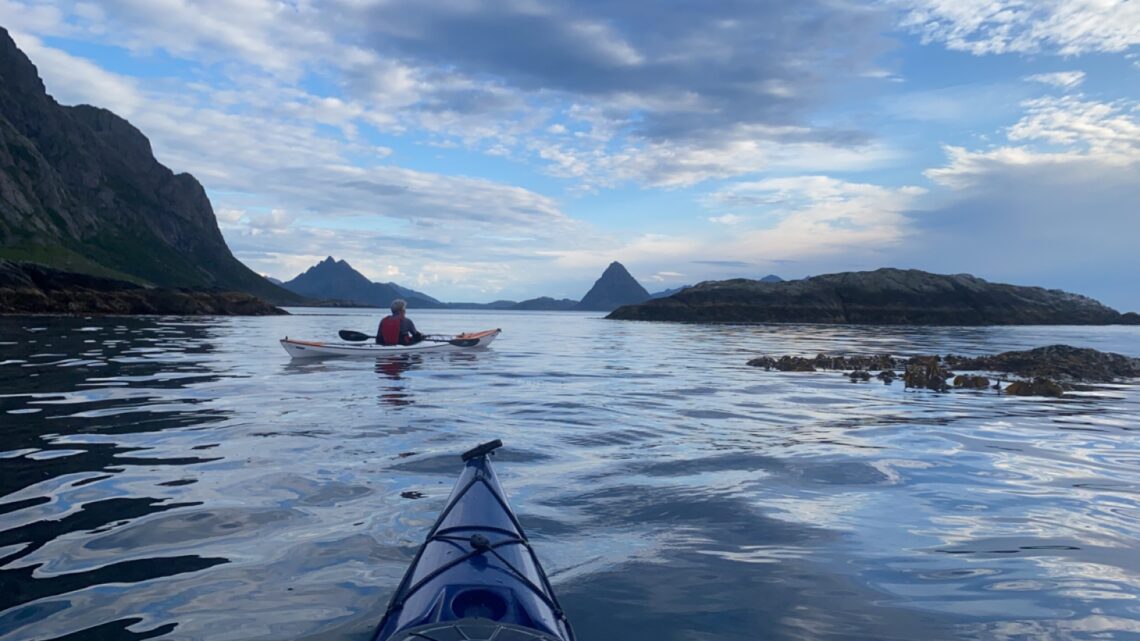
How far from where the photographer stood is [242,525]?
6418mm

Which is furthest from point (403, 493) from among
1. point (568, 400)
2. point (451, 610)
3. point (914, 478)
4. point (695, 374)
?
point (695, 374)

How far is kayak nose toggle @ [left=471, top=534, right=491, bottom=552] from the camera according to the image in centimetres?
429

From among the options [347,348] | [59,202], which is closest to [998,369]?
[347,348]

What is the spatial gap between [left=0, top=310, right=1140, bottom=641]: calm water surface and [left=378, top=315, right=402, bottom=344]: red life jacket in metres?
8.22

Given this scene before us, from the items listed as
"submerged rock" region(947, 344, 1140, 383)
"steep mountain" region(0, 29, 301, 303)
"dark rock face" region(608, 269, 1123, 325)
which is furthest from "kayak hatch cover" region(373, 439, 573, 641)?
"steep mountain" region(0, 29, 301, 303)

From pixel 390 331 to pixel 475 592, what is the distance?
66.7 feet

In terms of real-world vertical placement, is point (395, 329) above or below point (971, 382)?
above

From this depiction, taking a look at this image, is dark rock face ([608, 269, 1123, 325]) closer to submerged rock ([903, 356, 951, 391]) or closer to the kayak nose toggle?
submerged rock ([903, 356, 951, 391])

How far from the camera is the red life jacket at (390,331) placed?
23219mm

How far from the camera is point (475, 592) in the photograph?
386 centimetres

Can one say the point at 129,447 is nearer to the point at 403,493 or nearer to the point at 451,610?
the point at 403,493

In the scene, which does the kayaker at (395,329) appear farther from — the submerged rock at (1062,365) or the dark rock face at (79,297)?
the dark rock face at (79,297)

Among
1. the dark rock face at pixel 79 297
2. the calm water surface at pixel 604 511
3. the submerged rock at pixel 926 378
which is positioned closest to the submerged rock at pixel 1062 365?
the submerged rock at pixel 926 378

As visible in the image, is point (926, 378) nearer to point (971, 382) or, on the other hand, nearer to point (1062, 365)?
point (971, 382)
